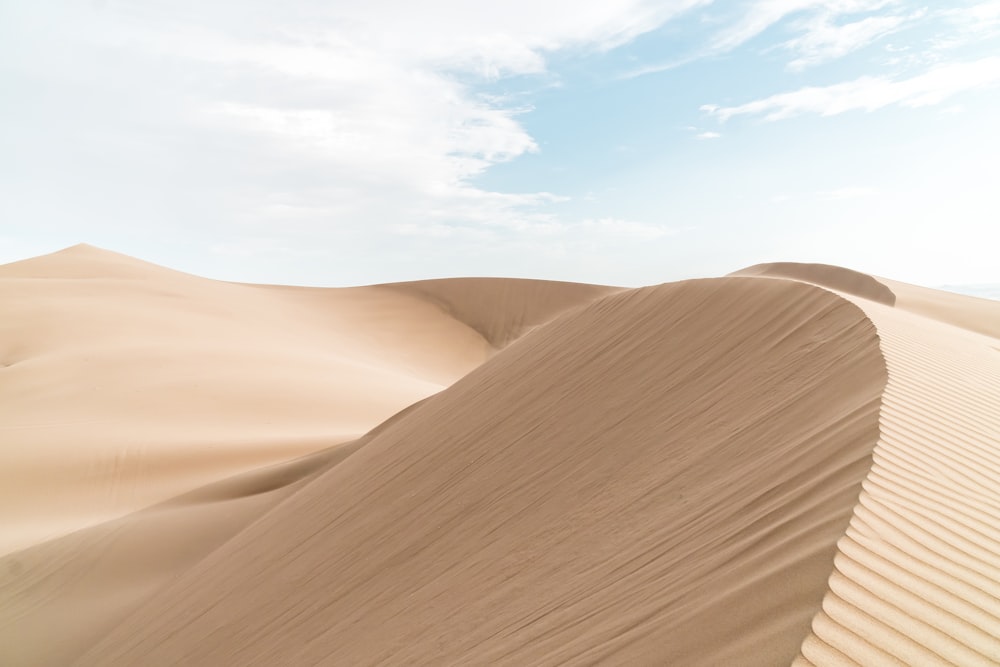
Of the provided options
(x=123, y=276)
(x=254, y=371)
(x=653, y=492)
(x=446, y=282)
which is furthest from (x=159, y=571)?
(x=446, y=282)

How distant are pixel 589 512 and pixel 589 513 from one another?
20mm

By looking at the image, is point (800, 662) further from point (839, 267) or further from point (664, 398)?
point (839, 267)

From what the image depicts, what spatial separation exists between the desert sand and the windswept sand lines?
11 mm

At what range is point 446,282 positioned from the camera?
4047 cm

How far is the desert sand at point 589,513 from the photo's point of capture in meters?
2.44

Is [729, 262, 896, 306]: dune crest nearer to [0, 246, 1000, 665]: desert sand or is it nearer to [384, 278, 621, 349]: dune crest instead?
[0, 246, 1000, 665]: desert sand

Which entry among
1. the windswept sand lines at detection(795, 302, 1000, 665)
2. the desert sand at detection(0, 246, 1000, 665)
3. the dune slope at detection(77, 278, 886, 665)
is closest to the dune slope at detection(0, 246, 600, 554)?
the desert sand at detection(0, 246, 1000, 665)

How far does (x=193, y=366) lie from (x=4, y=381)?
13.0 feet

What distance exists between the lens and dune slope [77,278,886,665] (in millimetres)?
2750

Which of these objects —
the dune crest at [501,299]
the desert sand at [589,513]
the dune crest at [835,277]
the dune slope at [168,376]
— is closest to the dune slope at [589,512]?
the desert sand at [589,513]

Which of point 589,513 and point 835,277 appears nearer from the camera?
point 589,513

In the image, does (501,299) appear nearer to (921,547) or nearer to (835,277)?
(835,277)

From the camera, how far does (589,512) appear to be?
15.0 ft

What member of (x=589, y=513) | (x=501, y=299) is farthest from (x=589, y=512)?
(x=501, y=299)
